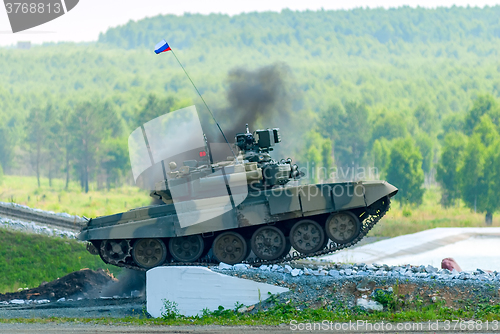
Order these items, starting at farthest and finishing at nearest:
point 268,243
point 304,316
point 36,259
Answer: point 36,259
point 268,243
point 304,316

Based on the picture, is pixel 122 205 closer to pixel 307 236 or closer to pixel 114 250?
pixel 114 250

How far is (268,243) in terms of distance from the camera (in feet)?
58.5

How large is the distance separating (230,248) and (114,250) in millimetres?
3422

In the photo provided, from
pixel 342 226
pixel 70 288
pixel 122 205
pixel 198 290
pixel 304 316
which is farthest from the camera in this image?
pixel 122 205

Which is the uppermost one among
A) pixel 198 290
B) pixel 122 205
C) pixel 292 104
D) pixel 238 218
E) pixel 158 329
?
pixel 292 104

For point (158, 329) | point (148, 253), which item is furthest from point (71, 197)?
point (158, 329)

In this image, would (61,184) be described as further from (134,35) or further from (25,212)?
(134,35)

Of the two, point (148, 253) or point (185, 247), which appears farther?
point (148, 253)

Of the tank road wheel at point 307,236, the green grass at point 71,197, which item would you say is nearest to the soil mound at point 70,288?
the tank road wheel at point 307,236

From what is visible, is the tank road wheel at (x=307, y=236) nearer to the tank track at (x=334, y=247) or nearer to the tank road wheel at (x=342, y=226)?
the tank track at (x=334, y=247)

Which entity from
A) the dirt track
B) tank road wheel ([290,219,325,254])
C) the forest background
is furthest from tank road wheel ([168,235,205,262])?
the forest background

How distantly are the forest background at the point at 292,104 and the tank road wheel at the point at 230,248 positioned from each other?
582 centimetres

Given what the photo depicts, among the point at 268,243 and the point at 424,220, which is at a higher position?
the point at 268,243

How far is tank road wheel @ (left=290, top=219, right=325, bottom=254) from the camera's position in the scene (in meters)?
17.6
